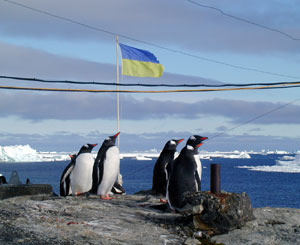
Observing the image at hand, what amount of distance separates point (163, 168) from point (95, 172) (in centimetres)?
179

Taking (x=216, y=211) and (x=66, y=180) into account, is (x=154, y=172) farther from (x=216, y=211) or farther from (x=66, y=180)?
(x=216, y=211)

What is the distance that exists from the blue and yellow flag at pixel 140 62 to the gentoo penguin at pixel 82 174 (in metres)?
5.16

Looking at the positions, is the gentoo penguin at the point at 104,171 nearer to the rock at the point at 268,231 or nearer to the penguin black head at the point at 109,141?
the penguin black head at the point at 109,141

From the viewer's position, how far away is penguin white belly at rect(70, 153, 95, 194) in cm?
1323

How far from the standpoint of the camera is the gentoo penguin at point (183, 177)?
9.84m

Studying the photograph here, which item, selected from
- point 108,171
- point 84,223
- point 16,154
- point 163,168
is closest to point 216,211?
point 84,223

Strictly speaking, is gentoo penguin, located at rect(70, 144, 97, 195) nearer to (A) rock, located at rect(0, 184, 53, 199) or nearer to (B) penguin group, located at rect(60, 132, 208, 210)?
(B) penguin group, located at rect(60, 132, 208, 210)

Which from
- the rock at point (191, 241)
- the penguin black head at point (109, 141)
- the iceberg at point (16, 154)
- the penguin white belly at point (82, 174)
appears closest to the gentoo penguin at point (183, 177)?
the rock at point (191, 241)

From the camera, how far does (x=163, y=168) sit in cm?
1248

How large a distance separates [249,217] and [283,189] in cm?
8321

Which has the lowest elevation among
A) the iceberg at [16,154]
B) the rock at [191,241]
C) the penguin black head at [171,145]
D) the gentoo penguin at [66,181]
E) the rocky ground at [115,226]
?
the iceberg at [16,154]

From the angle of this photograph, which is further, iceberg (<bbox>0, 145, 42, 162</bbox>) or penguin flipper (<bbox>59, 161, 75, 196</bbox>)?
iceberg (<bbox>0, 145, 42, 162</bbox>)

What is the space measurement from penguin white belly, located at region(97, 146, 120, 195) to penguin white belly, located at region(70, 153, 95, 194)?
84 centimetres

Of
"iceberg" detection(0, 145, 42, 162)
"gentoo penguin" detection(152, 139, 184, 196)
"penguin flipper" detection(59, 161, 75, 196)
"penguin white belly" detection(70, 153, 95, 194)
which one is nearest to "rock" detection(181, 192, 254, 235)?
"gentoo penguin" detection(152, 139, 184, 196)
